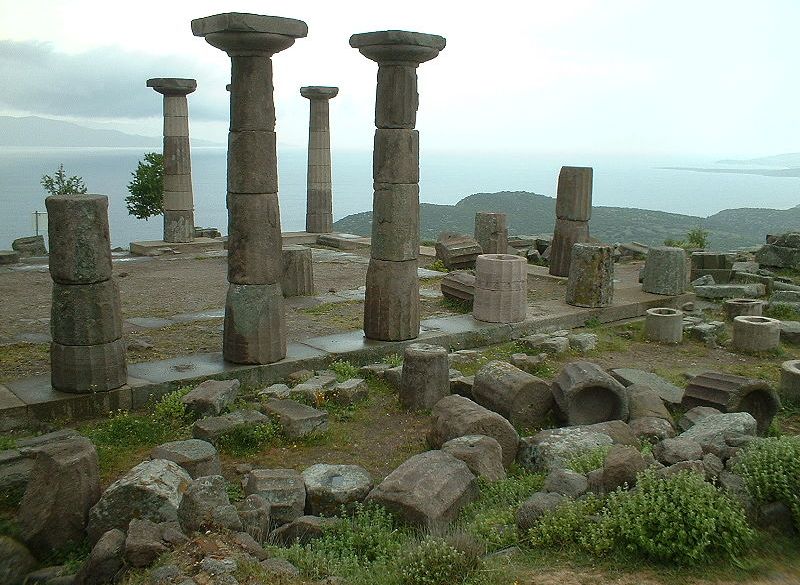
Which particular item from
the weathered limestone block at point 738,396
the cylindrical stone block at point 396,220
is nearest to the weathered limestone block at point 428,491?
the weathered limestone block at point 738,396

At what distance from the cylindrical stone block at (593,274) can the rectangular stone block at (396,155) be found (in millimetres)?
4429

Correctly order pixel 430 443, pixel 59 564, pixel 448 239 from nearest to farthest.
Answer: pixel 59 564 < pixel 430 443 < pixel 448 239

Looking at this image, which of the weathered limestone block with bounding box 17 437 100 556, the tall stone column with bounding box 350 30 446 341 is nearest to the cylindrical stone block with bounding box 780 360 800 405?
the tall stone column with bounding box 350 30 446 341

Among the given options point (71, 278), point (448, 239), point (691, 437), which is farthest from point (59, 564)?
point (448, 239)

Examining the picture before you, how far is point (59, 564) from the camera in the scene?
19.0ft

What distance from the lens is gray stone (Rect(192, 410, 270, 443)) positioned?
7.77m

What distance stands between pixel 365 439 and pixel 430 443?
0.73 m

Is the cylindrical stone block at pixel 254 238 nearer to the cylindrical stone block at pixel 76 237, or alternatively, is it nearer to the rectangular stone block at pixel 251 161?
the rectangular stone block at pixel 251 161

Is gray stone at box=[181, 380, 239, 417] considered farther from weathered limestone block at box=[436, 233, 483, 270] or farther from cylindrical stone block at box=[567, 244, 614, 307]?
weathered limestone block at box=[436, 233, 483, 270]

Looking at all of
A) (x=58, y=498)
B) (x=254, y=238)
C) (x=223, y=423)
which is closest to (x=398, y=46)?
(x=254, y=238)

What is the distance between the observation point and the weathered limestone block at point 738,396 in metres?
8.43

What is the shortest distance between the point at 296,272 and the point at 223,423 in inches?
274

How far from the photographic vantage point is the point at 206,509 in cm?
548

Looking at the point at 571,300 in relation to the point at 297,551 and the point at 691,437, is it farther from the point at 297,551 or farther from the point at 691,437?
the point at 297,551
